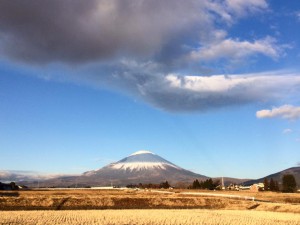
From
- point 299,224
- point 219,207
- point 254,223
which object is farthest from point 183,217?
point 219,207

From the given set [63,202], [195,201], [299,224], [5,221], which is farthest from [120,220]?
[195,201]

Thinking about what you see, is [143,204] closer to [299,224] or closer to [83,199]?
[83,199]

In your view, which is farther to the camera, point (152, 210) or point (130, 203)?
point (130, 203)

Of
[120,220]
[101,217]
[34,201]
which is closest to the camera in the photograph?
[120,220]

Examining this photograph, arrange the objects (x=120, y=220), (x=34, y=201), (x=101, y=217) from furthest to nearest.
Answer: (x=34, y=201) < (x=101, y=217) < (x=120, y=220)

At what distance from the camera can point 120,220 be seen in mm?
46000

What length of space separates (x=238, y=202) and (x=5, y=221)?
49.5 meters

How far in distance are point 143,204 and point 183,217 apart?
30.3 meters

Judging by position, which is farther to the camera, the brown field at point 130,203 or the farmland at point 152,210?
the brown field at point 130,203

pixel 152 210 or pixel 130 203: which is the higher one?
pixel 130 203

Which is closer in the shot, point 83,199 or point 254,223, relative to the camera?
point 254,223

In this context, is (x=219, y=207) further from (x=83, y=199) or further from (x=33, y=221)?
(x=33, y=221)

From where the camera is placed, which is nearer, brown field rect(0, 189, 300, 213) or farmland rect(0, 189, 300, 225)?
farmland rect(0, 189, 300, 225)

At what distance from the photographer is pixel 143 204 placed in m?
79.6
